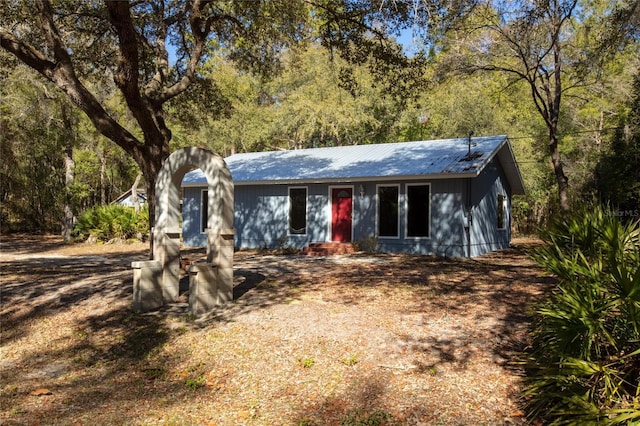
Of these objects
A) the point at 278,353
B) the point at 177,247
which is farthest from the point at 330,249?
the point at 278,353

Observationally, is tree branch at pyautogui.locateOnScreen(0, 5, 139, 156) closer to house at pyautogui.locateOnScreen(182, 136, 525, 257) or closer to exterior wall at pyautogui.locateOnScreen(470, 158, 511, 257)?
house at pyautogui.locateOnScreen(182, 136, 525, 257)

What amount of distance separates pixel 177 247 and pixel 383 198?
8717 millimetres

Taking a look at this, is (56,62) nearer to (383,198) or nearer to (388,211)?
(383,198)

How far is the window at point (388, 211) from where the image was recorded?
1591 cm

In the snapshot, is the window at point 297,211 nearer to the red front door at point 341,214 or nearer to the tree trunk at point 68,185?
the red front door at point 341,214

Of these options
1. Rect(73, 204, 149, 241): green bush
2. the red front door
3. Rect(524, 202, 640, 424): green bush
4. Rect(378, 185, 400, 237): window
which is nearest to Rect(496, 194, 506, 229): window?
Rect(378, 185, 400, 237): window

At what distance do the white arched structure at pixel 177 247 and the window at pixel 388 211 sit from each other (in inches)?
333

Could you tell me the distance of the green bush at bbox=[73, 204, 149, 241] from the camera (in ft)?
70.4

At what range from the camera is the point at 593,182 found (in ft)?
69.6

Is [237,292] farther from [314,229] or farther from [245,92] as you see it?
[245,92]

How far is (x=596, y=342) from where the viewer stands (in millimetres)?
4031

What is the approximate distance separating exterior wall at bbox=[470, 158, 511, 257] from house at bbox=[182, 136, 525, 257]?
0.11 feet

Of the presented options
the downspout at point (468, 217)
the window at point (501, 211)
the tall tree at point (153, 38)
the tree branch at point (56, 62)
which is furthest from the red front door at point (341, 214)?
the tree branch at point (56, 62)

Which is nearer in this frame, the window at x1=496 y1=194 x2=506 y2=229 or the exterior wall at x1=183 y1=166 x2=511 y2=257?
the exterior wall at x1=183 y1=166 x2=511 y2=257
